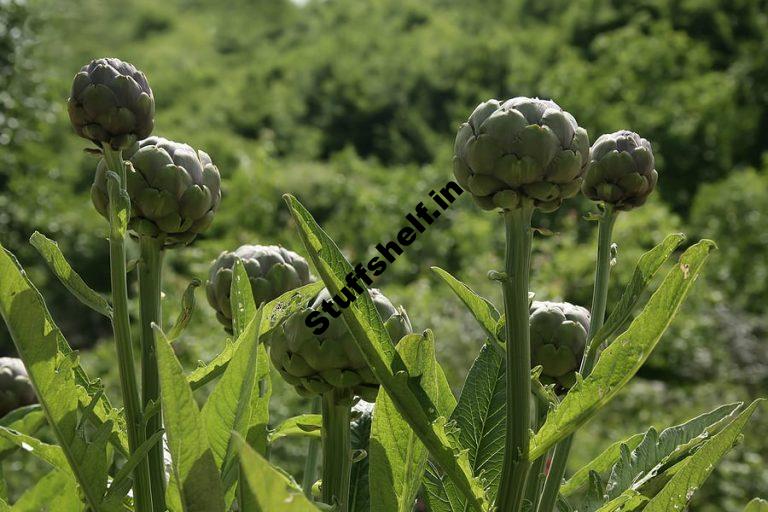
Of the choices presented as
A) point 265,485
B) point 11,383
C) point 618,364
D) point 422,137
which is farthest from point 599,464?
point 422,137

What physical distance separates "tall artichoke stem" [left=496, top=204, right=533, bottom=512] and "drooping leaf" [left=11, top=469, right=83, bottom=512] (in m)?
0.19

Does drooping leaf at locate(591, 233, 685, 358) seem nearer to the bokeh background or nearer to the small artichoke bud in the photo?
the small artichoke bud

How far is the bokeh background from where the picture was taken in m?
3.44

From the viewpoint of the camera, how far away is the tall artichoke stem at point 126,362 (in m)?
0.38

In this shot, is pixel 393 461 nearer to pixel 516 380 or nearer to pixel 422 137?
pixel 516 380

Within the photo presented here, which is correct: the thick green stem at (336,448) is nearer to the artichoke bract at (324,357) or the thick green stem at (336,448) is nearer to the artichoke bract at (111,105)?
the artichoke bract at (324,357)

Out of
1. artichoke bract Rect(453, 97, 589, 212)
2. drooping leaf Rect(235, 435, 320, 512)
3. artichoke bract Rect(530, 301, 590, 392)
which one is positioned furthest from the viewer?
artichoke bract Rect(530, 301, 590, 392)

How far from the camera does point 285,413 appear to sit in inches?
97.6

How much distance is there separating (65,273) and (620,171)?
0.28 m

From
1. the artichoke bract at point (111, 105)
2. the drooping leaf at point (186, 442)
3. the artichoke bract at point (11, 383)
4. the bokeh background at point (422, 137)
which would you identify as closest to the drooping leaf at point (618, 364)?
the drooping leaf at point (186, 442)

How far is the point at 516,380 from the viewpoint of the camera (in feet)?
1.14

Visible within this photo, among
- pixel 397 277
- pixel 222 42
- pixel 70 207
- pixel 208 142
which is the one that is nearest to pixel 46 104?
pixel 397 277

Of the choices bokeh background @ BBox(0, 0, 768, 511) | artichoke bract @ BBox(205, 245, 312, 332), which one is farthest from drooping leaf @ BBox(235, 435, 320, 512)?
bokeh background @ BBox(0, 0, 768, 511)

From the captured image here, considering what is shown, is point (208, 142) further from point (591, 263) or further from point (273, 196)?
point (591, 263)
